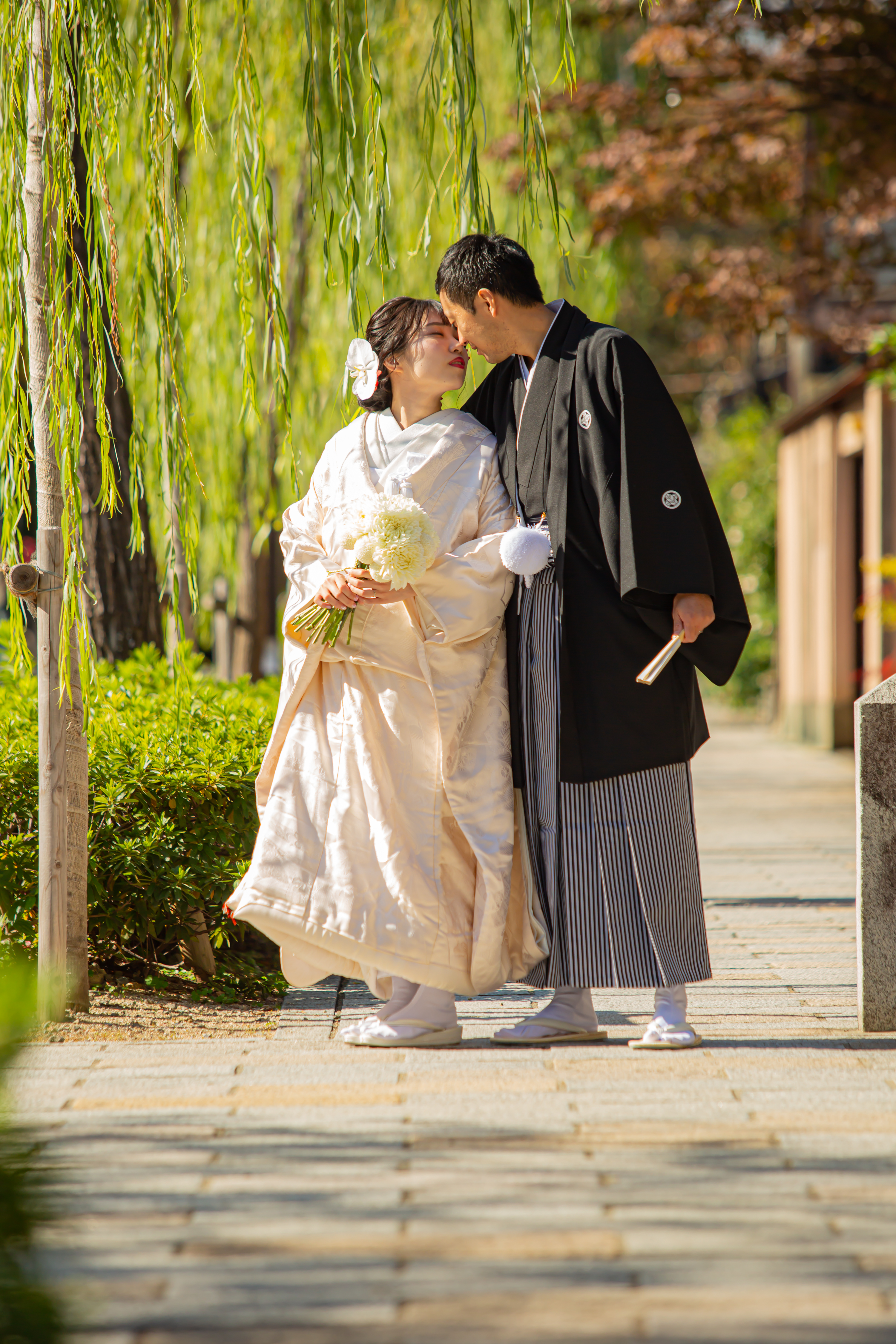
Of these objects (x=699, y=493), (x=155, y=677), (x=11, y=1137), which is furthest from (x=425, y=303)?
(x=11, y=1137)

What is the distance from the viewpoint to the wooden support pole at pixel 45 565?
3492 mm

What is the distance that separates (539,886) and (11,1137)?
71.8 inches

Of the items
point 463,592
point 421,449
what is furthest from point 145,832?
point 421,449

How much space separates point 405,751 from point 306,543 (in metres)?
0.61

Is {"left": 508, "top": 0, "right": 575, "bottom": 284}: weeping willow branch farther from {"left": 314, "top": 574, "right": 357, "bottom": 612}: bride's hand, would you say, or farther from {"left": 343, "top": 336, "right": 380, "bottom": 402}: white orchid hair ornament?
{"left": 314, "top": 574, "right": 357, "bottom": 612}: bride's hand

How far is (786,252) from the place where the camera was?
36.5ft

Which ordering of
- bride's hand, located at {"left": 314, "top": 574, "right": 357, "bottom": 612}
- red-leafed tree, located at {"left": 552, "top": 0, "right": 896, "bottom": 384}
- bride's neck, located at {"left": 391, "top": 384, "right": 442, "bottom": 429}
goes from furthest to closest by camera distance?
1. red-leafed tree, located at {"left": 552, "top": 0, "right": 896, "bottom": 384}
2. bride's neck, located at {"left": 391, "top": 384, "right": 442, "bottom": 429}
3. bride's hand, located at {"left": 314, "top": 574, "right": 357, "bottom": 612}

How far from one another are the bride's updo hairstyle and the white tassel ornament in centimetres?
57

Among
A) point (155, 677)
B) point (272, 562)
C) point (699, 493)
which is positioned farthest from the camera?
point (272, 562)

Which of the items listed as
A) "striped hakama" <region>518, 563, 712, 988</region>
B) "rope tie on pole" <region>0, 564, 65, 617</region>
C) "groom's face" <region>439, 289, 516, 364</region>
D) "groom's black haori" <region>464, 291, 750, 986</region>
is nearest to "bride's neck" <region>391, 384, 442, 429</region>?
"groom's face" <region>439, 289, 516, 364</region>

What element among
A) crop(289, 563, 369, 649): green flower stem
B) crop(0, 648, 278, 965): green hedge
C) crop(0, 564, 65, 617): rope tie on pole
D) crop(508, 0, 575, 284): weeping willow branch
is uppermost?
crop(508, 0, 575, 284): weeping willow branch

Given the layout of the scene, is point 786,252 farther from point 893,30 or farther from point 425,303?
point 425,303

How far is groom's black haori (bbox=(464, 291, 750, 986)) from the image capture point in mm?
3248

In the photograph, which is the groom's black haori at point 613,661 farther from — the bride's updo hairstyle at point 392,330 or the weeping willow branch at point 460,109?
the weeping willow branch at point 460,109
